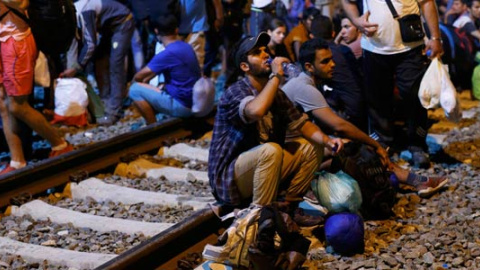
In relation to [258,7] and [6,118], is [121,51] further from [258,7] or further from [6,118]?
[6,118]

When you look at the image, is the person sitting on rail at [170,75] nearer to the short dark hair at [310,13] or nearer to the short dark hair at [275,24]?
the short dark hair at [275,24]

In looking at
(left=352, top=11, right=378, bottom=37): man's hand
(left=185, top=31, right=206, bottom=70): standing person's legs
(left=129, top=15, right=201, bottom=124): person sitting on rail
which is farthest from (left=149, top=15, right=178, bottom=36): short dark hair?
(left=352, top=11, right=378, bottom=37): man's hand

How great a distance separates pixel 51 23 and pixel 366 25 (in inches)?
118

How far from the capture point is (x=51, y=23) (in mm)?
8578

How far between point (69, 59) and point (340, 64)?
11.9ft

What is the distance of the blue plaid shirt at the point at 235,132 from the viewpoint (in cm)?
600

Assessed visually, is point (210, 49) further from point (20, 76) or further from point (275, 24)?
point (20, 76)

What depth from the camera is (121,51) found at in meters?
10.5

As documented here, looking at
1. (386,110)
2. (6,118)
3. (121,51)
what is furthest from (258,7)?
(6,118)

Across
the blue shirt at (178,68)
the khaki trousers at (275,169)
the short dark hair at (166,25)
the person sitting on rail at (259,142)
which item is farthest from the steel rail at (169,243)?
the short dark hair at (166,25)

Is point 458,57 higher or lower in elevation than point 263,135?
lower

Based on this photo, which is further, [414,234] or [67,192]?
[67,192]

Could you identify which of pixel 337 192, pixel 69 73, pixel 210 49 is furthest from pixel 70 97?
pixel 337 192

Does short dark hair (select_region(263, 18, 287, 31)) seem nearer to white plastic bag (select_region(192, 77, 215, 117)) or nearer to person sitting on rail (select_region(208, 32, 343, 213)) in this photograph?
white plastic bag (select_region(192, 77, 215, 117))
